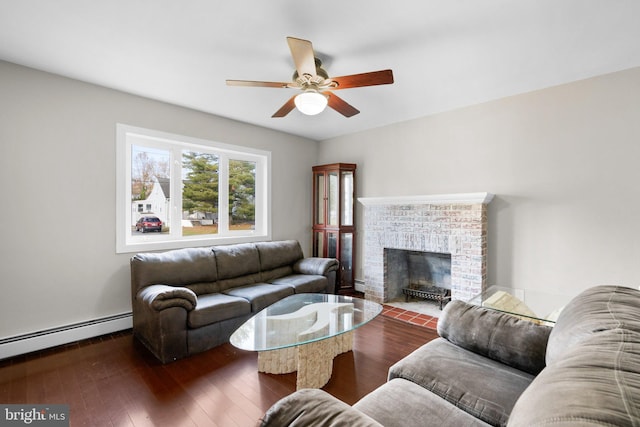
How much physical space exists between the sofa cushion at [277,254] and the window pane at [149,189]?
1249mm

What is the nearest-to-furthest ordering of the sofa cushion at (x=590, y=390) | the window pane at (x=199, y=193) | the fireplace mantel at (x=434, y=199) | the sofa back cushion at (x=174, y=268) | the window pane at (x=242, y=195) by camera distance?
the sofa cushion at (x=590, y=390) → the sofa back cushion at (x=174, y=268) → the fireplace mantel at (x=434, y=199) → the window pane at (x=199, y=193) → the window pane at (x=242, y=195)

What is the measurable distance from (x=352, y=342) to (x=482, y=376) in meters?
1.56

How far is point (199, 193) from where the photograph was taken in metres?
3.90

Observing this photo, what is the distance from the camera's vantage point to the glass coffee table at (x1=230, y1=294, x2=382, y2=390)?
194cm

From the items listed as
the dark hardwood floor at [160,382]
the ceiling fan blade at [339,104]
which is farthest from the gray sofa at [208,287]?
the ceiling fan blade at [339,104]

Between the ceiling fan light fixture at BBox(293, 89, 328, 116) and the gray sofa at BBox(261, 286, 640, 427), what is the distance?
1817 mm

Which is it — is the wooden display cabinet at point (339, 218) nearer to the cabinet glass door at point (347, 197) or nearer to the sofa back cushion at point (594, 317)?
the cabinet glass door at point (347, 197)

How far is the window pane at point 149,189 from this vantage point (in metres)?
3.38

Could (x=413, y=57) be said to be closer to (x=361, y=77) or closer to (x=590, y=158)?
(x=361, y=77)

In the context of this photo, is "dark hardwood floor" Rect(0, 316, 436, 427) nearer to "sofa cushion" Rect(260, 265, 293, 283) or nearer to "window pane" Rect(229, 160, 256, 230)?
"sofa cushion" Rect(260, 265, 293, 283)

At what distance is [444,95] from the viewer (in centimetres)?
324

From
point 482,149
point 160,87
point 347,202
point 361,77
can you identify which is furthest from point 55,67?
point 482,149

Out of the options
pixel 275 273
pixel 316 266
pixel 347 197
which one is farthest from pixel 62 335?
pixel 347 197

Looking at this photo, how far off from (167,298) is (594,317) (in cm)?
277
